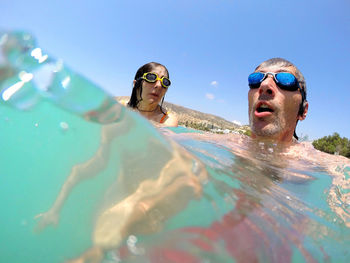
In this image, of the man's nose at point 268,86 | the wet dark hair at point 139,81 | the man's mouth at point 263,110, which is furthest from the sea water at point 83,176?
the wet dark hair at point 139,81

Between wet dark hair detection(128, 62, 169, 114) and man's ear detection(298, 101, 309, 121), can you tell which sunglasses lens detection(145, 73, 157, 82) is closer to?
wet dark hair detection(128, 62, 169, 114)

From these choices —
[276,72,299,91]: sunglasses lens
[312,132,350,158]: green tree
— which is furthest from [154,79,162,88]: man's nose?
[312,132,350,158]: green tree

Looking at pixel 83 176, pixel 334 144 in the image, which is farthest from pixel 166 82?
pixel 334 144

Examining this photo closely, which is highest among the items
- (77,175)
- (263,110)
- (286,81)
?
(286,81)

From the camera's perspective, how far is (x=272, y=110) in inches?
107

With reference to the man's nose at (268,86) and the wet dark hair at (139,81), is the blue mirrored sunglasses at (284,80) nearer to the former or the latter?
the man's nose at (268,86)

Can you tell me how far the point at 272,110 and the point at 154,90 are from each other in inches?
101

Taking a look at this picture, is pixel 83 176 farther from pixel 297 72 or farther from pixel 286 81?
pixel 297 72

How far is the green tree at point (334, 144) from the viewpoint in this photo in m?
22.9

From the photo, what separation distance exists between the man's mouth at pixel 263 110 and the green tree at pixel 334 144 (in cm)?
2508

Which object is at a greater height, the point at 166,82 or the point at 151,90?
the point at 166,82

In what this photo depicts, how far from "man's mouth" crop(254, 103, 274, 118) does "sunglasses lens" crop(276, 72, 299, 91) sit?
13.1 inches

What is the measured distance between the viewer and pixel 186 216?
2.66 ft

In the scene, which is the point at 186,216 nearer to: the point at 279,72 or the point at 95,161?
the point at 95,161
